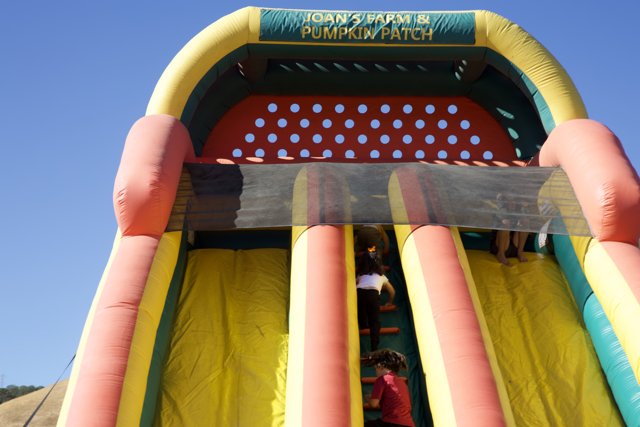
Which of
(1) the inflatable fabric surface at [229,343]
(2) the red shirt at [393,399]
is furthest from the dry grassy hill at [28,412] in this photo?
(2) the red shirt at [393,399]

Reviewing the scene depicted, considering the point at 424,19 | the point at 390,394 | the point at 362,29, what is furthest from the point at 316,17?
the point at 390,394

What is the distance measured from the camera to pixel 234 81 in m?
6.50

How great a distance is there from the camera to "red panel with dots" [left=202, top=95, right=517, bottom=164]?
21.4 feet

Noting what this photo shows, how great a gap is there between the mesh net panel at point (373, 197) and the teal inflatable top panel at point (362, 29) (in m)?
1.20

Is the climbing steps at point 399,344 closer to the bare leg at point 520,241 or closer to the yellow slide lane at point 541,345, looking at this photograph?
the yellow slide lane at point 541,345

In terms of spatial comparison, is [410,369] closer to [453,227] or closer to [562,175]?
[453,227]

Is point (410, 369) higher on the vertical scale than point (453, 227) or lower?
lower

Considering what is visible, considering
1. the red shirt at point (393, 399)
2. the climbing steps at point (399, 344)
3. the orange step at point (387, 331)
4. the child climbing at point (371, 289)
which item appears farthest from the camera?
the orange step at point (387, 331)

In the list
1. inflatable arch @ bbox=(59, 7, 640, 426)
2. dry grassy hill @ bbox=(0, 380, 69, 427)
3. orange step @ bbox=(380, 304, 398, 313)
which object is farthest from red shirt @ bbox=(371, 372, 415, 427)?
dry grassy hill @ bbox=(0, 380, 69, 427)

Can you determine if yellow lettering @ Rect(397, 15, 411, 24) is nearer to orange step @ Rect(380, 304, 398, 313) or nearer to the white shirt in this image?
the white shirt

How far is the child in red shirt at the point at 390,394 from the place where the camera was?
4254mm

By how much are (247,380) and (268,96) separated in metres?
2.80

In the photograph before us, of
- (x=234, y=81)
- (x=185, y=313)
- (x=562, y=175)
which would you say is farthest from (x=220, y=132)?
(x=562, y=175)

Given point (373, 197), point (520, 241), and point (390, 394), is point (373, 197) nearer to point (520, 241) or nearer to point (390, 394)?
point (520, 241)
